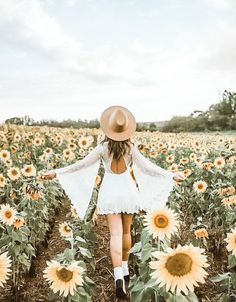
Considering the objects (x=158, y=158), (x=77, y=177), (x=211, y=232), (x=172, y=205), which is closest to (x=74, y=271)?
(x=77, y=177)

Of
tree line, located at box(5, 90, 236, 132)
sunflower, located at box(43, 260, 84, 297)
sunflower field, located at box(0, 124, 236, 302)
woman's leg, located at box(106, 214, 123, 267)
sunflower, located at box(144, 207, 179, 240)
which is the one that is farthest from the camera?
tree line, located at box(5, 90, 236, 132)

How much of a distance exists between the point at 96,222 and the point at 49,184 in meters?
0.87

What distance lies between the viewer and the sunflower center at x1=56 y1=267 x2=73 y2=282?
282cm

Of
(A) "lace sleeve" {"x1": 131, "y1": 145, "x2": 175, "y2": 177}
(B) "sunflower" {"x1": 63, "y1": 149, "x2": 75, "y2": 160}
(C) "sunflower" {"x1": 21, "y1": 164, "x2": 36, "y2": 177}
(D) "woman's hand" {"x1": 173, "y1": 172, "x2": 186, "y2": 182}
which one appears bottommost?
(C) "sunflower" {"x1": 21, "y1": 164, "x2": 36, "y2": 177}

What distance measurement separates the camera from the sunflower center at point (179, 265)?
7.75 ft

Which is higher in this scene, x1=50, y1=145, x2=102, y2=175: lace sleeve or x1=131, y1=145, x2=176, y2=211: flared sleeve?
x1=50, y1=145, x2=102, y2=175: lace sleeve

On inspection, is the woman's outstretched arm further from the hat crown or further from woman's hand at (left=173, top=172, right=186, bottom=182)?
the hat crown

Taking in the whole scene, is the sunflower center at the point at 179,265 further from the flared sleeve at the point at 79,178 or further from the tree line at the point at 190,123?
the tree line at the point at 190,123

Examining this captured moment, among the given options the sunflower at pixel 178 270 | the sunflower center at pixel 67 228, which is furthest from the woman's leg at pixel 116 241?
the sunflower at pixel 178 270

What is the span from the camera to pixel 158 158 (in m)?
9.23

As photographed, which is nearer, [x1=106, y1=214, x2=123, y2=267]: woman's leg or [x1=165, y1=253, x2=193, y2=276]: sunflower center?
[x1=165, y1=253, x2=193, y2=276]: sunflower center

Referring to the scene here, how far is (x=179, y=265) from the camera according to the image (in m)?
2.37

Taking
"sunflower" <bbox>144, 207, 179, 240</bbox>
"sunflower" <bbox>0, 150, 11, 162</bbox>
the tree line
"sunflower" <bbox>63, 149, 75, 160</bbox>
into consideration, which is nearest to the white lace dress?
"sunflower" <bbox>144, 207, 179, 240</bbox>

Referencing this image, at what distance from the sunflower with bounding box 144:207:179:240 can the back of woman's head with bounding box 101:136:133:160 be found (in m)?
1.09
